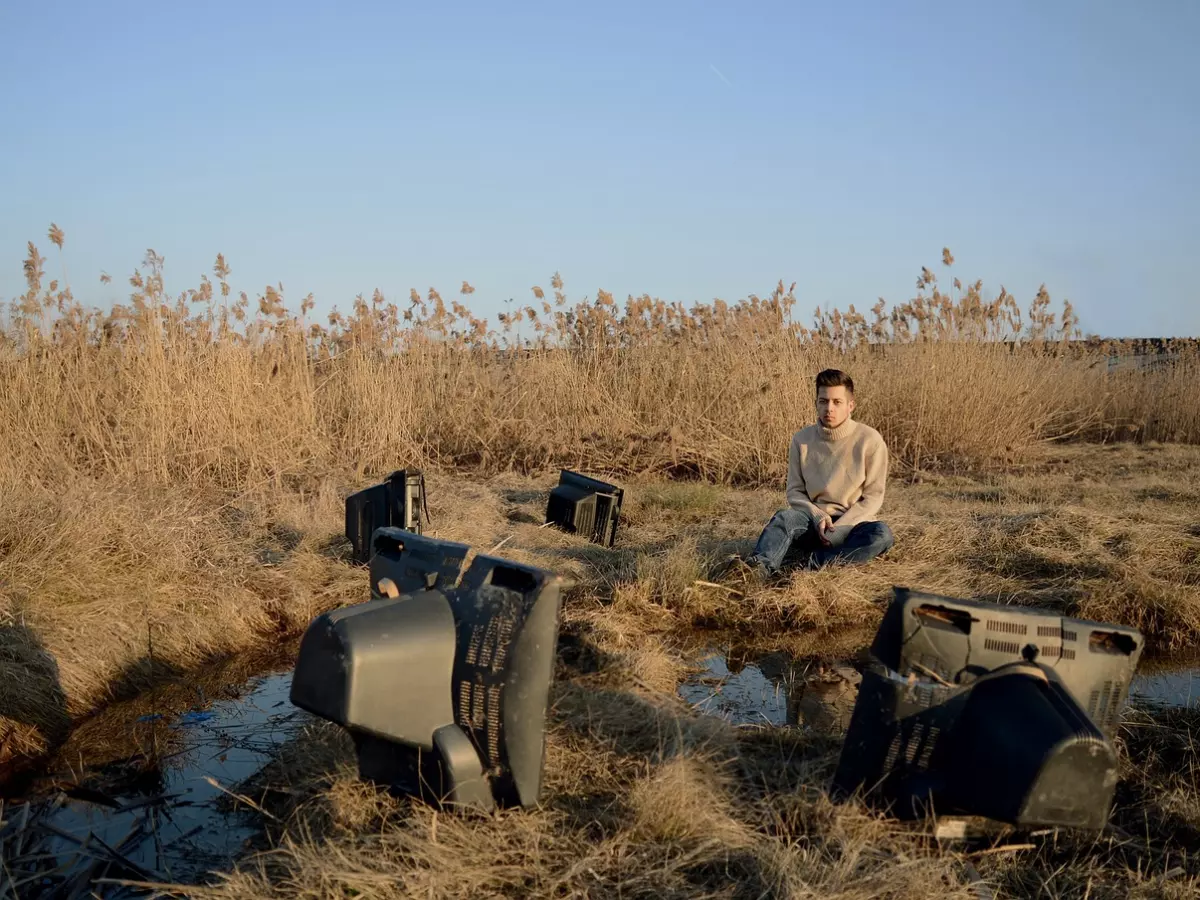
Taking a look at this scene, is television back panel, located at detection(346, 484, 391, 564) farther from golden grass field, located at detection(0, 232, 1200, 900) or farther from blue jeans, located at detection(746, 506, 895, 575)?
blue jeans, located at detection(746, 506, 895, 575)

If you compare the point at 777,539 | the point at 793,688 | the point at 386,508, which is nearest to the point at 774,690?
the point at 793,688

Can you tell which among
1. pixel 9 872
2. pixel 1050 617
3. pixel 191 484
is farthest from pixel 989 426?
pixel 9 872

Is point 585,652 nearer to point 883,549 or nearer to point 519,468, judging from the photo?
point 883,549

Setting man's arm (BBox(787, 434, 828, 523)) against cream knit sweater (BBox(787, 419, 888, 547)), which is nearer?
cream knit sweater (BBox(787, 419, 888, 547))

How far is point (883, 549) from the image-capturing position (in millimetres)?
5277

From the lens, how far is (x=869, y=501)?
5375 mm

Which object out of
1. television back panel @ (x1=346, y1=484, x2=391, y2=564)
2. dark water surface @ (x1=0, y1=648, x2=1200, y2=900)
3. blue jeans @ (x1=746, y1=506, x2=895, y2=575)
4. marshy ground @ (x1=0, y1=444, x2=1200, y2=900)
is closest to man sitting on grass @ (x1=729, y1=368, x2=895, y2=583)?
blue jeans @ (x1=746, y1=506, x2=895, y2=575)

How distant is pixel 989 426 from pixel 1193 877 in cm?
809

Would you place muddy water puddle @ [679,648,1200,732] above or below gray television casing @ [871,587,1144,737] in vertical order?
below

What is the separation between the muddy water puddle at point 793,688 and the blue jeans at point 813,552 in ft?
2.47

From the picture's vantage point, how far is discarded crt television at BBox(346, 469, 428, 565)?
4844 mm

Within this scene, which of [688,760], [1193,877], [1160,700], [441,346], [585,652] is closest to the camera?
[1193,877]

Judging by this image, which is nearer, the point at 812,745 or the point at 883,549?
the point at 812,745

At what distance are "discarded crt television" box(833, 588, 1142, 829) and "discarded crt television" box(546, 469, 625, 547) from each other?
11.9 ft
